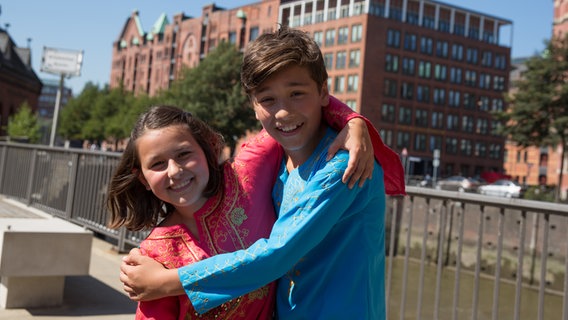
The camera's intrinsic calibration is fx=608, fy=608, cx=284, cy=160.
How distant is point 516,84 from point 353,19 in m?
34.5

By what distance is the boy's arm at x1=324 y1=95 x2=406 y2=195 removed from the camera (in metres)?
1.76

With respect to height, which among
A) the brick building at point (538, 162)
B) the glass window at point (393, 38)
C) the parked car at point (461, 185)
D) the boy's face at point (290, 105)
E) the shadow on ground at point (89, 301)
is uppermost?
the glass window at point (393, 38)

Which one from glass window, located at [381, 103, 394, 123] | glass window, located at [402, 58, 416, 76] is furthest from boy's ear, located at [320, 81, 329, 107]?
glass window, located at [402, 58, 416, 76]

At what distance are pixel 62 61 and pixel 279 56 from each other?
15.5 metres

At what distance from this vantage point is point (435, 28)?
224 feet

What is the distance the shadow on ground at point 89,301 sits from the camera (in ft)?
14.3

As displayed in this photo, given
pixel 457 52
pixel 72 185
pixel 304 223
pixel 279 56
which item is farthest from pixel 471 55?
pixel 304 223

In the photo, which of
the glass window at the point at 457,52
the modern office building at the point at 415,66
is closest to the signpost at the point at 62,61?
the modern office building at the point at 415,66

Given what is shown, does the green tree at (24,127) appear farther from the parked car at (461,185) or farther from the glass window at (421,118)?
the glass window at (421,118)

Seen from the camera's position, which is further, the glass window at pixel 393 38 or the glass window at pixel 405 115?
the glass window at pixel 405 115

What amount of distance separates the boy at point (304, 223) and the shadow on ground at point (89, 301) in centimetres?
312

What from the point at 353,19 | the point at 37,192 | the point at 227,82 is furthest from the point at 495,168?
the point at 37,192

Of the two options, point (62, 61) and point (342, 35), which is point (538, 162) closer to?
point (342, 35)

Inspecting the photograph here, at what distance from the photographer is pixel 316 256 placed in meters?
1.65
